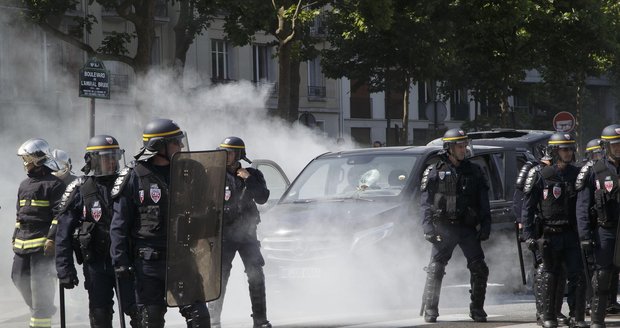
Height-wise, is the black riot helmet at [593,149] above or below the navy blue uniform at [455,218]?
above

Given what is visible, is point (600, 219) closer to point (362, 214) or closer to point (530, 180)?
point (530, 180)

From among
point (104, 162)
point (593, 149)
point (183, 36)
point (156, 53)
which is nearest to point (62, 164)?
point (104, 162)

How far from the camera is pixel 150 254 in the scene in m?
6.84

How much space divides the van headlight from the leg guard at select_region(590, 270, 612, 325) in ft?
7.98

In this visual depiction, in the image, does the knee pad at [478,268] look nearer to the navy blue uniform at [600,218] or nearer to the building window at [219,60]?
the navy blue uniform at [600,218]

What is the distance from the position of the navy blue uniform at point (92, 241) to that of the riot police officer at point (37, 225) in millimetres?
1222

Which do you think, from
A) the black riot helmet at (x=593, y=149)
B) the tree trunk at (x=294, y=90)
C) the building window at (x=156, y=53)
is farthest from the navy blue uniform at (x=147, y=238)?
the building window at (x=156, y=53)

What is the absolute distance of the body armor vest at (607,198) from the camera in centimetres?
885

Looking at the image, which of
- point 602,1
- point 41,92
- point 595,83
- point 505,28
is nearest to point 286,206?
point 505,28

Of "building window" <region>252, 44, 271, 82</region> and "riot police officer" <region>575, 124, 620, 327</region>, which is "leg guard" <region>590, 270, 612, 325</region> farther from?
"building window" <region>252, 44, 271, 82</region>

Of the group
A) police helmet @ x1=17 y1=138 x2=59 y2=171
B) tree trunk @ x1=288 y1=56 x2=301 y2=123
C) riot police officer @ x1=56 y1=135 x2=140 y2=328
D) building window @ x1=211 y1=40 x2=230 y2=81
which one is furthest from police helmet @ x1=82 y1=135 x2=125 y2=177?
building window @ x1=211 y1=40 x2=230 y2=81

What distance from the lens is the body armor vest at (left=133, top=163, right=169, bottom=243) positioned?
6887mm

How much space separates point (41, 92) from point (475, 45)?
42.4 feet

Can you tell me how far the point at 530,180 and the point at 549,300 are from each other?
956mm
